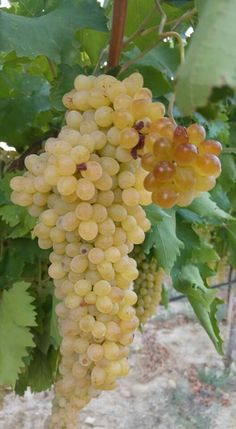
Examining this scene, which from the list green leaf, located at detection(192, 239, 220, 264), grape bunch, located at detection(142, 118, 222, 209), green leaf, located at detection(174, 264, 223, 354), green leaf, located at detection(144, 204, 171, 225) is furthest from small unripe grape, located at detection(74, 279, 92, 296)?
green leaf, located at detection(192, 239, 220, 264)

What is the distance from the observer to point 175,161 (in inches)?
17.4

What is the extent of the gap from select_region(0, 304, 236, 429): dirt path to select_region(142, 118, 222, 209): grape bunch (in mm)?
2445

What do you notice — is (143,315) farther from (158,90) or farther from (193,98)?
(193,98)

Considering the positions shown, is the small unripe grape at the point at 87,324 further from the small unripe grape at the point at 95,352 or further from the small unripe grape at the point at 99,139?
the small unripe grape at the point at 99,139

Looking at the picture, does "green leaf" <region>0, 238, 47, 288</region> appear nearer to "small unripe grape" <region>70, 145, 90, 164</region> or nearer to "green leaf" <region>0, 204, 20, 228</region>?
"green leaf" <region>0, 204, 20, 228</region>

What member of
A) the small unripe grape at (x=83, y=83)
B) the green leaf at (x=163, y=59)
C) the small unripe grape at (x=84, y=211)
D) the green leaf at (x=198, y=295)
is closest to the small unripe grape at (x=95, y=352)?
the small unripe grape at (x=84, y=211)

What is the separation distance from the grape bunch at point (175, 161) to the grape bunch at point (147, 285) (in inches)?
21.7

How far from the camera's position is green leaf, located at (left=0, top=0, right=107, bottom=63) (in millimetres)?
583

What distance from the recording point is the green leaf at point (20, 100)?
0.80 metres

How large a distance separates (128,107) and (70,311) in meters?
0.18

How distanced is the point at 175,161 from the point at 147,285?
0.67 m

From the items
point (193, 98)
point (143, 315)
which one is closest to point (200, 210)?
point (143, 315)

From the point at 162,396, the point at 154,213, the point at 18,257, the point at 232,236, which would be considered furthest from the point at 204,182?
the point at 162,396

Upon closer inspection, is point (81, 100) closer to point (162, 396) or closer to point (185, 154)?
point (185, 154)
